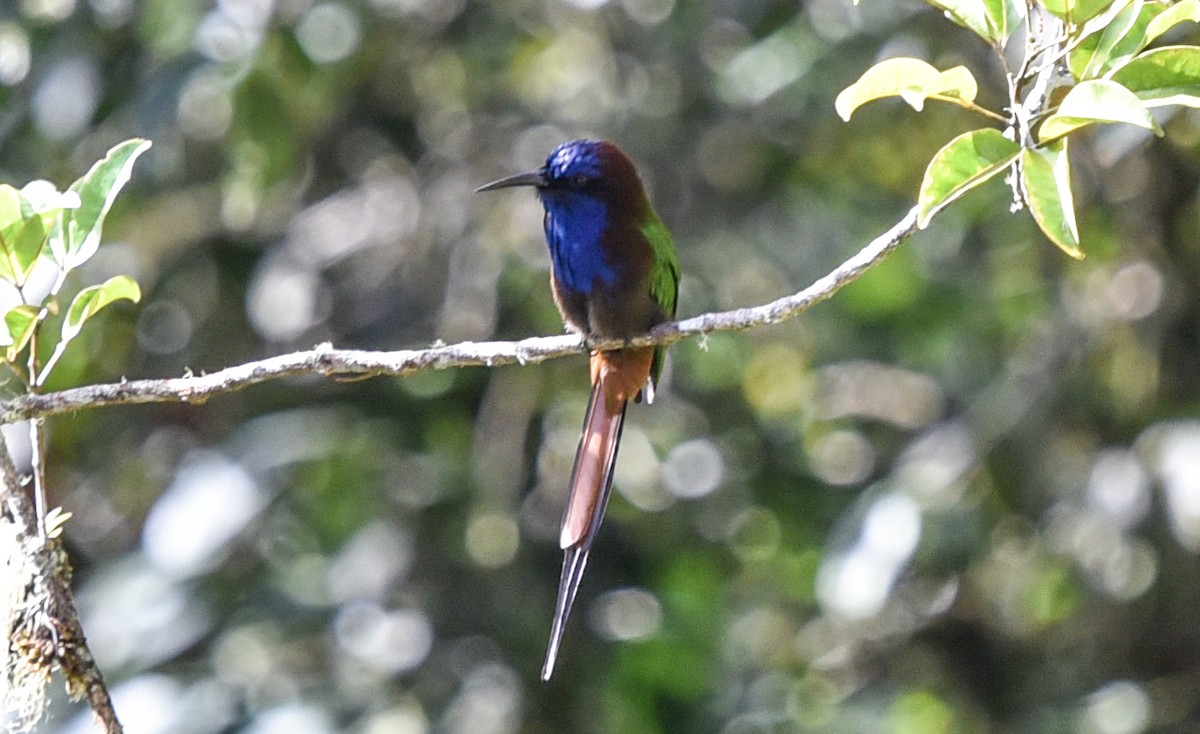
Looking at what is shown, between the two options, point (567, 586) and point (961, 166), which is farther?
A: point (567, 586)

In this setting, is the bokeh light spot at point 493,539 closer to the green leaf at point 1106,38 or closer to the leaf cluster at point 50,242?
the leaf cluster at point 50,242

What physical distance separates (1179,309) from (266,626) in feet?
9.58

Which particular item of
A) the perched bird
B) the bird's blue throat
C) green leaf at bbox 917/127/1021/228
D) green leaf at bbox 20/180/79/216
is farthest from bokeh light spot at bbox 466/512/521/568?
green leaf at bbox 917/127/1021/228

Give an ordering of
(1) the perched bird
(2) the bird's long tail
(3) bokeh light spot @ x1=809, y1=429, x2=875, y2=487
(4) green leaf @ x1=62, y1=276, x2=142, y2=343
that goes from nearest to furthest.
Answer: (4) green leaf @ x1=62, y1=276, x2=142, y2=343 → (2) the bird's long tail → (1) the perched bird → (3) bokeh light spot @ x1=809, y1=429, x2=875, y2=487

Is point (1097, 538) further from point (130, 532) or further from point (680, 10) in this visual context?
point (130, 532)

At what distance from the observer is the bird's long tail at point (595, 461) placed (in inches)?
125

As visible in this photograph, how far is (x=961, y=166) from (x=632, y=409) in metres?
3.66

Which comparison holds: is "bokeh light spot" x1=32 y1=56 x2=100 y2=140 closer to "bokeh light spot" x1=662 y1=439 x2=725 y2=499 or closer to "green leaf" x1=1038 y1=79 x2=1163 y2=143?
"bokeh light spot" x1=662 y1=439 x2=725 y2=499

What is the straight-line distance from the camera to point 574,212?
390 centimetres

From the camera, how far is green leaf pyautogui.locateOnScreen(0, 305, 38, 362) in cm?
227

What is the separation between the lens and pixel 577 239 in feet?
12.6

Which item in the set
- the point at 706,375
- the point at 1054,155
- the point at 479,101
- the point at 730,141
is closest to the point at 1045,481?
the point at 706,375

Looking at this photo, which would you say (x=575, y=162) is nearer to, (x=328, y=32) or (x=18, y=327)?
(x=328, y=32)

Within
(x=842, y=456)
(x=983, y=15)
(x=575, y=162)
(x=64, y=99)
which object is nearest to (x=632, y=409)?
(x=842, y=456)
